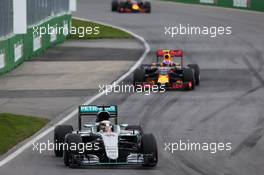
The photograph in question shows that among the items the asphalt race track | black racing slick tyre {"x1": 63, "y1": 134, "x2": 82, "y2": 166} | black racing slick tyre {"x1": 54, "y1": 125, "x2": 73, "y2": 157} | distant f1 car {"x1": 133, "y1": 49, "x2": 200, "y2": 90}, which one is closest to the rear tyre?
the asphalt race track

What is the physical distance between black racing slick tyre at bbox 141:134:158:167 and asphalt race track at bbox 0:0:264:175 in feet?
0.67

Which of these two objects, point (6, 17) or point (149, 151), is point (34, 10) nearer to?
point (6, 17)

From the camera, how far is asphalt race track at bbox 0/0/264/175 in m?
21.5

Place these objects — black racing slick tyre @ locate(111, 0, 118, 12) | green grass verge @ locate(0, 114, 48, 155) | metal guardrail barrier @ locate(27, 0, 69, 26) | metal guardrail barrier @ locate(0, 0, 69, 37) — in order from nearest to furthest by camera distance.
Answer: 1. green grass verge @ locate(0, 114, 48, 155)
2. metal guardrail barrier @ locate(0, 0, 69, 37)
3. metal guardrail barrier @ locate(27, 0, 69, 26)
4. black racing slick tyre @ locate(111, 0, 118, 12)

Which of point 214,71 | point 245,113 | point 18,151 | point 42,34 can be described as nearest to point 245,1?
point 42,34

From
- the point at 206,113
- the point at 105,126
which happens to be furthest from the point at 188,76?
the point at 105,126

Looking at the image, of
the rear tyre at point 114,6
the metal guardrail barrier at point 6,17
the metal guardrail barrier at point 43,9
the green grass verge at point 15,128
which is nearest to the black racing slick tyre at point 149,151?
the green grass verge at point 15,128

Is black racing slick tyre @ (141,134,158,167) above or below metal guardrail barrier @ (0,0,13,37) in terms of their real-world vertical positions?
above

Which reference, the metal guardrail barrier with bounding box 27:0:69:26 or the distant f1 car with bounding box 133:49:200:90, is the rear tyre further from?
the distant f1 car with bounding box 133:49:200:90

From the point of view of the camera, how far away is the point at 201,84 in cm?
3616

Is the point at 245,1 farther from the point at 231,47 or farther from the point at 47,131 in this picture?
the point at 47,131

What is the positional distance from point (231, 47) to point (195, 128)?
77.9ft

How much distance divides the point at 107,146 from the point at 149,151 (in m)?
0.93

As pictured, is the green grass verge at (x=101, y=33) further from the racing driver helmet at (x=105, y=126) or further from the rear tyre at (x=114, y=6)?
the racing driver helmet at (x=105, y=126)
